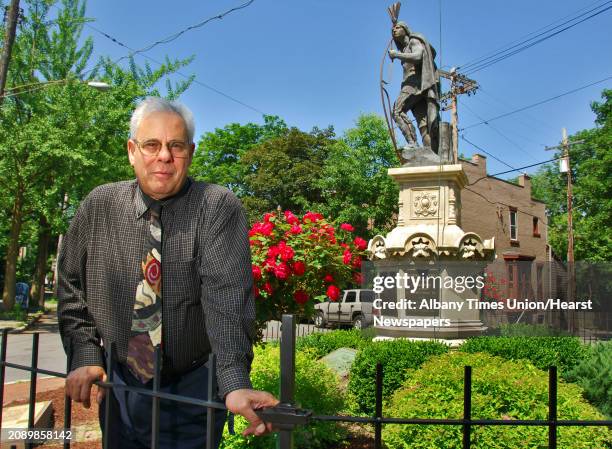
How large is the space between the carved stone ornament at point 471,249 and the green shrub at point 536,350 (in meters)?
1.38

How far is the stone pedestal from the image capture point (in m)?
9.06

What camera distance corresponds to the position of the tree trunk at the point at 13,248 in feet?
65.5

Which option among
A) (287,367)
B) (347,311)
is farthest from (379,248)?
(347,311)

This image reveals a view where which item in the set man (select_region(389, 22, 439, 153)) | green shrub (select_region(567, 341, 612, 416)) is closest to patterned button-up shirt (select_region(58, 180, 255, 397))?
green shrub (select_region(567, 341, 612, 416))

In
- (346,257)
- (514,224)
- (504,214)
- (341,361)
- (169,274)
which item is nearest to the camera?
(169,274)

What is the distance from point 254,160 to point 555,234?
22464 mm

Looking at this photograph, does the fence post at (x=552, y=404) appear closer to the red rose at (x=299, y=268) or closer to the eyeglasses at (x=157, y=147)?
the eyeglasses at (x=157, y=147)

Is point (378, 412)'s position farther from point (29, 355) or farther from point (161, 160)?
A: point (29, 355)

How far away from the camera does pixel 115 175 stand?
20.2 metres

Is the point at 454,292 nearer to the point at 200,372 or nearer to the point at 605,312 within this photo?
the point at 605,312

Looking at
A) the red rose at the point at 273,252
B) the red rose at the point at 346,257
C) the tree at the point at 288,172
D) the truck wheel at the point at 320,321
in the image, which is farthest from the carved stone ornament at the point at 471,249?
the tree at the point at 288,172

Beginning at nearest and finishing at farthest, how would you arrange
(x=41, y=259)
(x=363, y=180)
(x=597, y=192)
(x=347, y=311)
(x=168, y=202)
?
(x=168, y=202)
(x=347, y=311)
(x=41, y=259)
(x=597, y=192)
(x=363, y=180)

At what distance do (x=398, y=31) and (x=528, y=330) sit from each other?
6319 millimetres

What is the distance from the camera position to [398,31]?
32.4 feet
